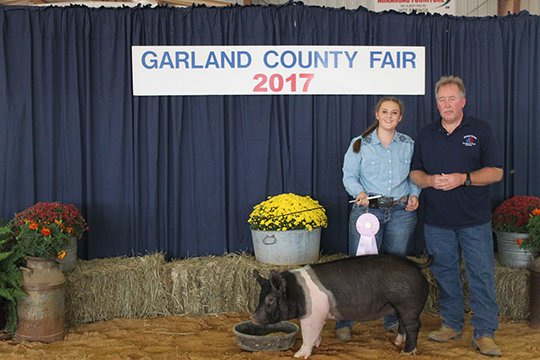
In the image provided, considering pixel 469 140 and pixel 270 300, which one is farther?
pixel 469 140

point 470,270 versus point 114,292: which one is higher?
point 470,270

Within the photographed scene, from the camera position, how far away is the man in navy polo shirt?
3381mm

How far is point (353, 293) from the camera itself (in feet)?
11.0

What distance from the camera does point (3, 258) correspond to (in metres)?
3.65

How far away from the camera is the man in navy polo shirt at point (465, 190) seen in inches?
133

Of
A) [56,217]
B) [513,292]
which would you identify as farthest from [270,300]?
[513,292]

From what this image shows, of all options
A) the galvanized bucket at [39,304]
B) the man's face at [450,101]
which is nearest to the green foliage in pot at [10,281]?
the galvanized bucket at [39,304]

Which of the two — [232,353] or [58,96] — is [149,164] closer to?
[58,96]

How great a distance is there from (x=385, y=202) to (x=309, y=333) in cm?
92

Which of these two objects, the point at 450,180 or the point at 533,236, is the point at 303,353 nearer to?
the point at 450,180

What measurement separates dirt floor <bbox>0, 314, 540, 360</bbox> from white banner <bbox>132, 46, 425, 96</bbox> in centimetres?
184

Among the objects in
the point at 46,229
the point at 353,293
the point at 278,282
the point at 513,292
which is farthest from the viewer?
the point at 513,292

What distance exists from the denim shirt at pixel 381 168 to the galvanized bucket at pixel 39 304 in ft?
6.51

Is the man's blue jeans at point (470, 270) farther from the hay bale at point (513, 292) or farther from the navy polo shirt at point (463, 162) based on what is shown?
the hay bale at point (513, 292)
